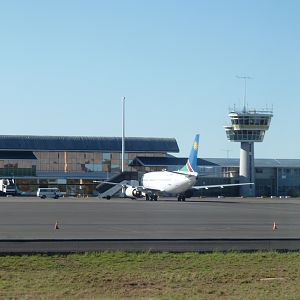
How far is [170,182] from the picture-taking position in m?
96.1

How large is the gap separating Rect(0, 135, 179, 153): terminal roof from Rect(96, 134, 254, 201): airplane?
5041 cm

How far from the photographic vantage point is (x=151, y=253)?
24.3 meters

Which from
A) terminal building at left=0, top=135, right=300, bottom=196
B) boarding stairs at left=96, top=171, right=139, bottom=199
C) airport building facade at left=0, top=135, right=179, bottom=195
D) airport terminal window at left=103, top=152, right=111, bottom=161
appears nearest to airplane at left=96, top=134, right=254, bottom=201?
boarding stairs at left=96, top=171, right=139, bottom=199

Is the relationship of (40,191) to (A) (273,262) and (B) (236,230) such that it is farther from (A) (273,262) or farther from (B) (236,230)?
(A) (273,262)

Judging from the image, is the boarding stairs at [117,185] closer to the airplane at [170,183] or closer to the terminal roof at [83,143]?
the airplane at [170,183]

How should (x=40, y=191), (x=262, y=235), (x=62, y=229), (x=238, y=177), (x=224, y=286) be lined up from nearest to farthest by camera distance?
(x=224, y=286), (x=262, y=235), (x=62, y=229), (x=40, y=191), (x=238, y=177)

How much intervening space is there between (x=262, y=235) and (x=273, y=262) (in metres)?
10.5

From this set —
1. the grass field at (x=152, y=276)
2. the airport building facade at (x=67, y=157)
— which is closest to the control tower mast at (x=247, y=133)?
the airport building facade at (x=67, y=157)

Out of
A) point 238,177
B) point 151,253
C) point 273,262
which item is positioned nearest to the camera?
point 273,262

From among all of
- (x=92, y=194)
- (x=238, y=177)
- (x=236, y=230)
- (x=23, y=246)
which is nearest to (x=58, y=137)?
(x=92, y=194)

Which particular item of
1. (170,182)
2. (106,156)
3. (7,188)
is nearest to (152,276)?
(170,182)

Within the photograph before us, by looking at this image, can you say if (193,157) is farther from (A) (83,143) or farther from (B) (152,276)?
(B) (152,276)

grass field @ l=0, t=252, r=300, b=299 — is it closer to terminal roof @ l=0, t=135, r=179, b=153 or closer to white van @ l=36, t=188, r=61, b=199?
white van @ l=36, t=188, r=61, b=199

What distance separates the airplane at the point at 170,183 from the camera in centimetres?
9312
